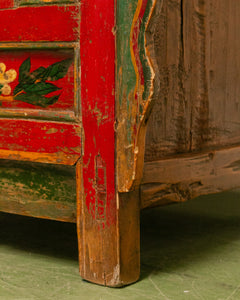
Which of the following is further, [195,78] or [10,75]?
[195,78]

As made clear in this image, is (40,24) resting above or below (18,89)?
above

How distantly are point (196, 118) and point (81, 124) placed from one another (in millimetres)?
498

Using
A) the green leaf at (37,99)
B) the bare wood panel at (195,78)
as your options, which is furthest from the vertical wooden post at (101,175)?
the bare wood panel at (195,78)

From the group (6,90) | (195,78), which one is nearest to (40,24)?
(6,90)

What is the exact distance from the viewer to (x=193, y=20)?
1874 millimetres

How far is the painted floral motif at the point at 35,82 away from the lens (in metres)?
1.63

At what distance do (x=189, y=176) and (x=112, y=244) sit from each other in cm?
43

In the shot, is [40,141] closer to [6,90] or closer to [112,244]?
[6,90]

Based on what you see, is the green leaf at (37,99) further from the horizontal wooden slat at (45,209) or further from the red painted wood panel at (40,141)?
the horizontal wooden slat at (45,209)

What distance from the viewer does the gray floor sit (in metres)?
1.56

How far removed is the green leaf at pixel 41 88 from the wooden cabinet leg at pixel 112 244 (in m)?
0.31

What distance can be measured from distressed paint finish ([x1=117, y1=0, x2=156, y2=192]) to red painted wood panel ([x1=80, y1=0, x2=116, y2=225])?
0.07ft

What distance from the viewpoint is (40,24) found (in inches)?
64.5

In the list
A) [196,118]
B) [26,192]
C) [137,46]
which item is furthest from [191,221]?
[137,46]
